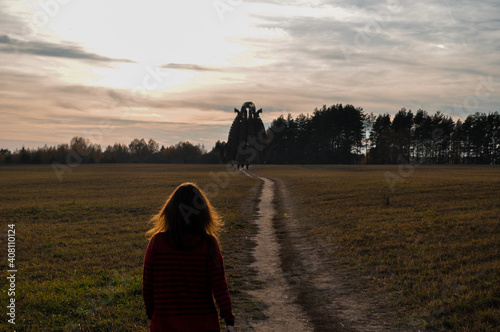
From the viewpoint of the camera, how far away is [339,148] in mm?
115000

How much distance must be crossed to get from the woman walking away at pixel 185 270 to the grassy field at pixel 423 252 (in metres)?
4.53

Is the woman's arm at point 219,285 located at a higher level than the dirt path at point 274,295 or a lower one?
higher

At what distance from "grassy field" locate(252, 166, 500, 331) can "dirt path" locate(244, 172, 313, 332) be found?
171 centimetres

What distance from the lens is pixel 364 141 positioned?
12212cm

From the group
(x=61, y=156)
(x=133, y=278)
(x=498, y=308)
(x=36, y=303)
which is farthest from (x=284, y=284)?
(x=61, y=156)

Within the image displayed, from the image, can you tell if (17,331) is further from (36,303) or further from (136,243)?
(136,243)

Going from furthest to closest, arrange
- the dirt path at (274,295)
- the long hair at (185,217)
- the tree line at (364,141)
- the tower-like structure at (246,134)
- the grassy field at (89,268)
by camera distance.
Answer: the tree line at (364,141) < the tower-like structure at (246,134) < the grassy field at (89,268) < the dirt path at (274,295) < the long hair at (185,217)

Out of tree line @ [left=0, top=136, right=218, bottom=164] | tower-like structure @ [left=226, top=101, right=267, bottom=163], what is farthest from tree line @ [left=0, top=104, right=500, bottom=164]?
tower-like structure @ [left=226, top=101, right=267, bottom=163]

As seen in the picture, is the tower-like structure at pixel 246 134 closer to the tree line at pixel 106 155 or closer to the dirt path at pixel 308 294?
the dirt path at pixel 308 294

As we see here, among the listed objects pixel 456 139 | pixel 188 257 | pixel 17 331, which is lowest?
pixel 17 331

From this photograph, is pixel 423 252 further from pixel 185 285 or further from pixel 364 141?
pixel 364 141

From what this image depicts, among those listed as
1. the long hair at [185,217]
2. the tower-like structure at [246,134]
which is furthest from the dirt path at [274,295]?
the tower-like structure at [246,134]

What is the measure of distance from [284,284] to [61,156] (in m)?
143

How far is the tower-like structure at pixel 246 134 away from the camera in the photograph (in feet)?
60.4
